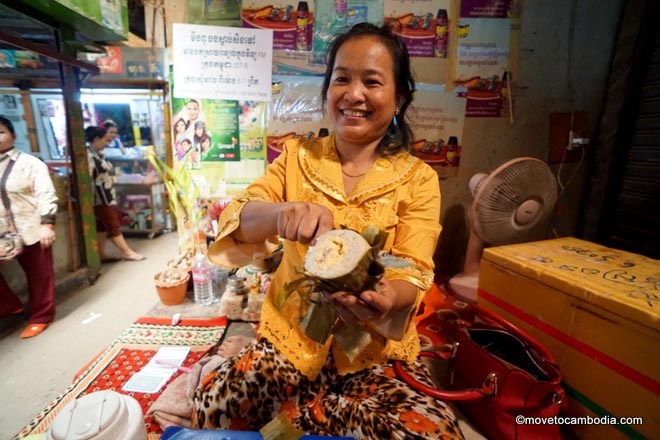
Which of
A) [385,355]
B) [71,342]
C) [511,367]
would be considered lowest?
[71,342]

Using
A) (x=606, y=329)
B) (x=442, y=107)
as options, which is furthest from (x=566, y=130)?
(x=606, y=329)

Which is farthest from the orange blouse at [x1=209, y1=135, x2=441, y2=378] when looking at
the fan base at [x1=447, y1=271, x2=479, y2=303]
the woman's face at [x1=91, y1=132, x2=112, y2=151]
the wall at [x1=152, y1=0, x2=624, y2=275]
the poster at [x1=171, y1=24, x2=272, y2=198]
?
the woman's face at [x1=91, y1=132, x2=112, y2=151]

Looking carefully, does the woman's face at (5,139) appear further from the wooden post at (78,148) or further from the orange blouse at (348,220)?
the orange blouse at (348,220)

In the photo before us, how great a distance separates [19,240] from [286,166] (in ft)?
8.01

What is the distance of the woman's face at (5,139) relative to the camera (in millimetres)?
2285

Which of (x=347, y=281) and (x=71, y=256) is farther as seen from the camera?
(x=71, y=256)

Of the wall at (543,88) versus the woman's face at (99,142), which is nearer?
the wall at (543,88)

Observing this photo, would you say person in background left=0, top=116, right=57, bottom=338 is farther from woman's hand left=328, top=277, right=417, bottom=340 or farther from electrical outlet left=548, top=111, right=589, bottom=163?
electrical outlet left=548, top=111, right=589, bottom=163

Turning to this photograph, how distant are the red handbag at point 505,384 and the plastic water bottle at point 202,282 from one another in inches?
79.2

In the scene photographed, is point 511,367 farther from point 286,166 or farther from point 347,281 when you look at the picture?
point 286,166

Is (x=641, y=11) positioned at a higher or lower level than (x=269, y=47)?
higher

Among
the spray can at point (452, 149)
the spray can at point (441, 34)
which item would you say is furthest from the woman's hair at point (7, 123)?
the spray can at point (452, 149)

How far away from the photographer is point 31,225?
2.41 meters

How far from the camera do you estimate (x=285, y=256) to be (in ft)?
4.41
